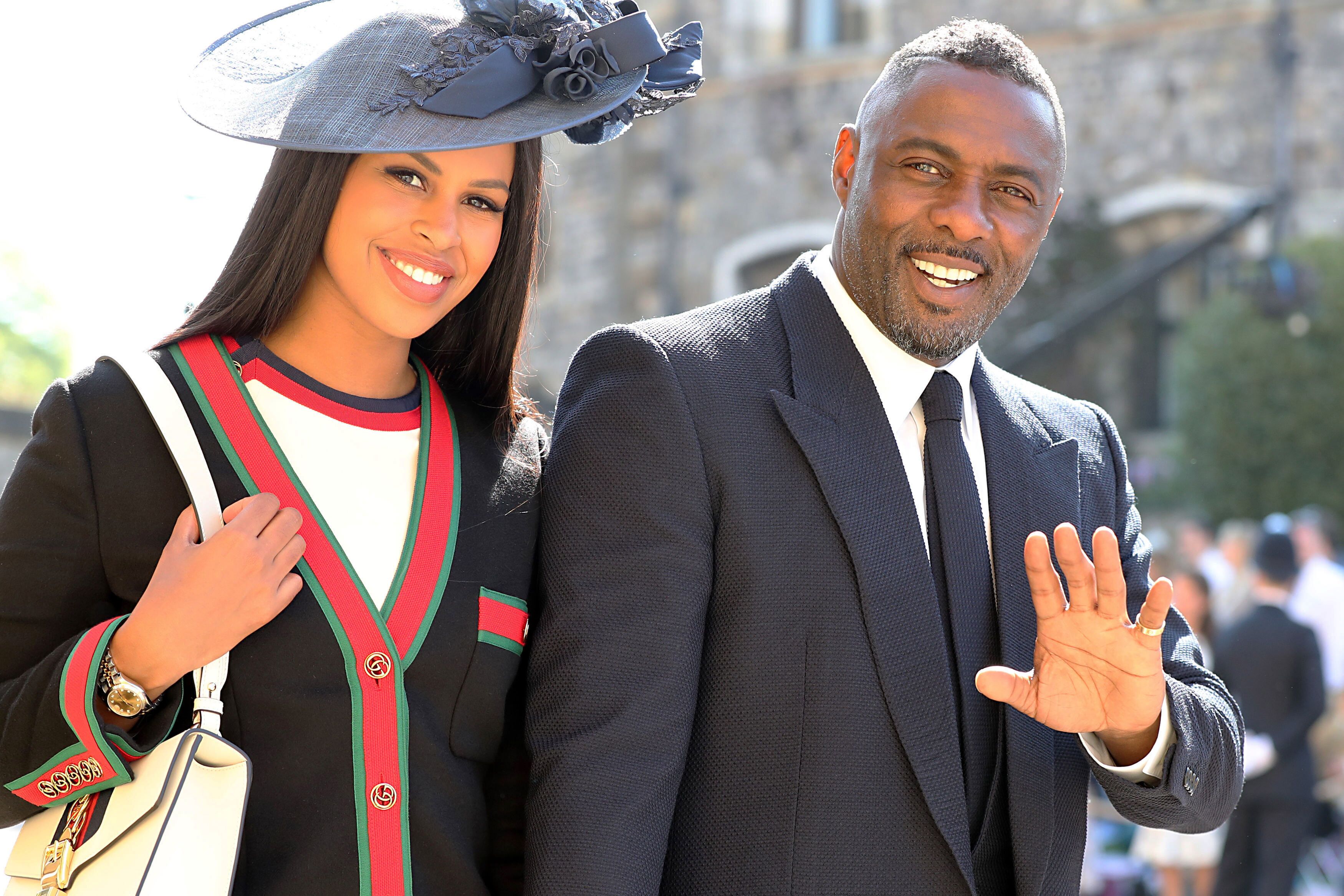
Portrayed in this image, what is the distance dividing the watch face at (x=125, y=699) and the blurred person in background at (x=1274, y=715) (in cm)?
570

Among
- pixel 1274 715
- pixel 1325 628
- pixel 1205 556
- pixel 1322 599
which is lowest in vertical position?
pixel 1205 556

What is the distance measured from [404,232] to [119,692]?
2.55 ft

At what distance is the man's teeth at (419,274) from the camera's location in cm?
223

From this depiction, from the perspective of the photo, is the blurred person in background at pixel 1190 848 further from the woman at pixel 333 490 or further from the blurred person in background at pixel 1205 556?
the woman at pixel 333 490

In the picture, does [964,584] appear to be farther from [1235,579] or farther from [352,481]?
[1235,579]

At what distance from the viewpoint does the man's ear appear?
251cm

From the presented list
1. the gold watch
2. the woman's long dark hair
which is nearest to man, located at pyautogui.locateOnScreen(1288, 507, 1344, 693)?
the woman's long dark hair

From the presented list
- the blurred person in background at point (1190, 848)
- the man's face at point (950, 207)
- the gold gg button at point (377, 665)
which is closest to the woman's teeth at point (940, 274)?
the man's face at point (950, 207)

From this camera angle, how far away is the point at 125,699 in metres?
1.93

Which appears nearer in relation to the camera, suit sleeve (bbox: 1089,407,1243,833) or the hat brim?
the hat brim

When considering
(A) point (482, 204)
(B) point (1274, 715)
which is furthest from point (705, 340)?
(B) point (1274, 715)

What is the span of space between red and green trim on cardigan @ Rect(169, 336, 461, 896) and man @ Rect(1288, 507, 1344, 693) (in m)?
6.21

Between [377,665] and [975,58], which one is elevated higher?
[975,58]

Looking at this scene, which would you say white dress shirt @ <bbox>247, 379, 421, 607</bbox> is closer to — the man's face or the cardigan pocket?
the cardigan pocket
